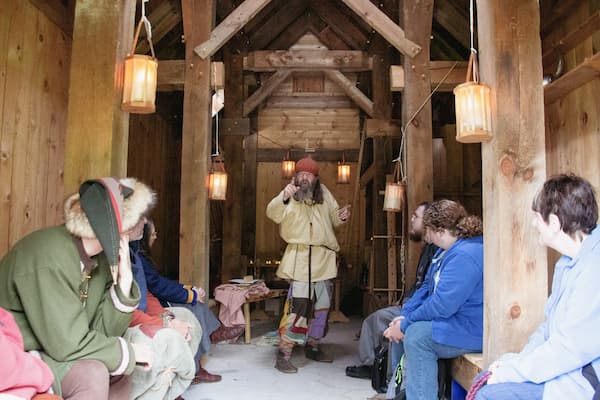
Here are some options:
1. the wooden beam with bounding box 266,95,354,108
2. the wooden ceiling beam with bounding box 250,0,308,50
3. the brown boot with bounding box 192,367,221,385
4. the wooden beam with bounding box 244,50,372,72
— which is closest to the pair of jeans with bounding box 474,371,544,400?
the brown boot with bounding box 192,367,221,385

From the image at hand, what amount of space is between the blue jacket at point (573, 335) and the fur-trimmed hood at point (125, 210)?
1.45m

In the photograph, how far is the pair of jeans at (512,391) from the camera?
1646mm

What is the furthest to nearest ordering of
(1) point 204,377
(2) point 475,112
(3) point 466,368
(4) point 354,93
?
(4) point 354,93
(1) point 204,377
(3) point 466,368
(2) point 475,112

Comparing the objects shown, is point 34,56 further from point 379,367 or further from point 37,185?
point 379,367

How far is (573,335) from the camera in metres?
1.52

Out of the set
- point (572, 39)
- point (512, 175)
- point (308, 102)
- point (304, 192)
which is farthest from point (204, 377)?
point (308, 102)

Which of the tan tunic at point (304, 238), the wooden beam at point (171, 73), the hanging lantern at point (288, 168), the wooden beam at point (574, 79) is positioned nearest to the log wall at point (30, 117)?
the wooden beam at point (171, 73)

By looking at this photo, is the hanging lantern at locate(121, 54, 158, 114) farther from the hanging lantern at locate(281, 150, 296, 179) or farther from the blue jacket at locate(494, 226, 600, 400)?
the hanging lantern at locate(281, 150, 296, 179)

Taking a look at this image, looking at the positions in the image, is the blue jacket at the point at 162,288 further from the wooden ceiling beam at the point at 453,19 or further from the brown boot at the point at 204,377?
the wooden ceiling beam at the point at 453,19

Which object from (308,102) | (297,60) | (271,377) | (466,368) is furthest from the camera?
(308,102)

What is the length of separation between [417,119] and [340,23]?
142 inches

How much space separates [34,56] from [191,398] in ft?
7.80

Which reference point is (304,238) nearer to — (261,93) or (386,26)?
(386,26)

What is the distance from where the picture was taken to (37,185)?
11.0ft
